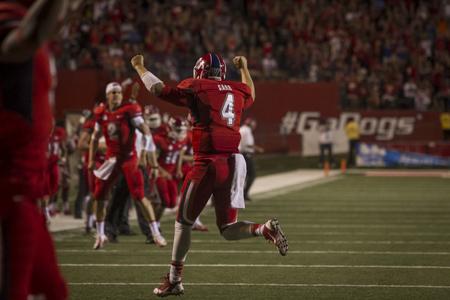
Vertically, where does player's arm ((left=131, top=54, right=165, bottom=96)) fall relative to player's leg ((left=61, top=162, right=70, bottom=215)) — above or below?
above

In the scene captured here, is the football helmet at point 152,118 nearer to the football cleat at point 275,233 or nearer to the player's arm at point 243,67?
the player's arm at point 243,67

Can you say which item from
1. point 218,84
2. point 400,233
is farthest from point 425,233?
point 218,84

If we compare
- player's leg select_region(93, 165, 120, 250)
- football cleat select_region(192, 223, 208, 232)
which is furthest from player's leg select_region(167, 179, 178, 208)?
player's leg select_region(93, 165, 120, 250)

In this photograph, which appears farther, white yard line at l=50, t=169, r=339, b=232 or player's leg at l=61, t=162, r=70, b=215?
player's leg at l=61, t=162, r=70, b=215

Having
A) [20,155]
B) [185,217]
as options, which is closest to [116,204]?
[185,217]

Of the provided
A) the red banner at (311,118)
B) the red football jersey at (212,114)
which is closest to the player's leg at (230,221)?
the red football jersey at (212,114)

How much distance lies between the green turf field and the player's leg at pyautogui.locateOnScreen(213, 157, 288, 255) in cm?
45

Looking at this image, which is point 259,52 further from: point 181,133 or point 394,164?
point 181,133

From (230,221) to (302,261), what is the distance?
2470 mm

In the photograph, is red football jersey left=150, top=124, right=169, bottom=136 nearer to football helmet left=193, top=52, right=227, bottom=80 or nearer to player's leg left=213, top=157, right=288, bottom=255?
football helmet left=193, top=52, right=227, bottom=80

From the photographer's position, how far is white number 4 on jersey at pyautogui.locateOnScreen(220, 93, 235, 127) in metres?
8.25

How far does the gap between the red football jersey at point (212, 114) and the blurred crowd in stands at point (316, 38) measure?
73.2 ft

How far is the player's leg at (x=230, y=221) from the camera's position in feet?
26.9

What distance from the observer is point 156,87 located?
780 cm
